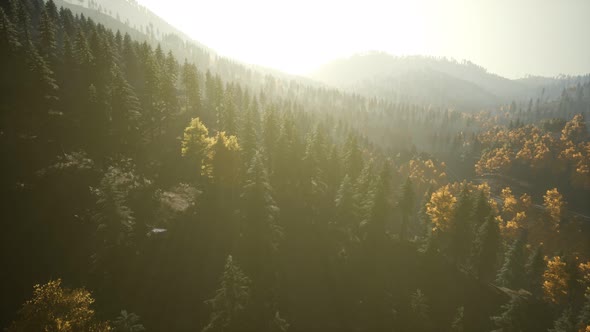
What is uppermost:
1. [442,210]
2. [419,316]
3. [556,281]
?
[442,210]

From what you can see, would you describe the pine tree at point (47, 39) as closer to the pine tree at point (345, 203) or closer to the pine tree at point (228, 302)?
the pine tree at point (228, 302)

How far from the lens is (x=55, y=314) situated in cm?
2267

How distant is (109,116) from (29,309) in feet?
153

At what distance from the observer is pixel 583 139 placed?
158875 millimetres

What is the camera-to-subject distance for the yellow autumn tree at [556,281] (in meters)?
56.1

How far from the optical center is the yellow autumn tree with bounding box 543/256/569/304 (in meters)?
56.1

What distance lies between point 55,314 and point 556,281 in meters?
78.5

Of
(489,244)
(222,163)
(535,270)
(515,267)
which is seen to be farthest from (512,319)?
(222,163)

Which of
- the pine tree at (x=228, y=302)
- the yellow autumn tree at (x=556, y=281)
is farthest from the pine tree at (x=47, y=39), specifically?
the yellow autumn tree at (x=556, y=281)

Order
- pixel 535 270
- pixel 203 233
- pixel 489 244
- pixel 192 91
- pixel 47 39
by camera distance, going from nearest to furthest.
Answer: pixel 203 233
pixel 489 244
pixel 535 270
pixel 47 39
pixel 192 91

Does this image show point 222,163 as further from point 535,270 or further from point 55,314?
point 535,270

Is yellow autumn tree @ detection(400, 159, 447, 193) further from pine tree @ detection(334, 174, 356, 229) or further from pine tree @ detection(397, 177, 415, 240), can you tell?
pine tree @ detection(334, 174, 356, 229)

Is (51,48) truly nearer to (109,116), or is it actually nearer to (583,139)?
(109,116)

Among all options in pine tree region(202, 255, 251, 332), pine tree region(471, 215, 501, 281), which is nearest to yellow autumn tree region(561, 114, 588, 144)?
pine tree region(471, 215, 501, 281)
